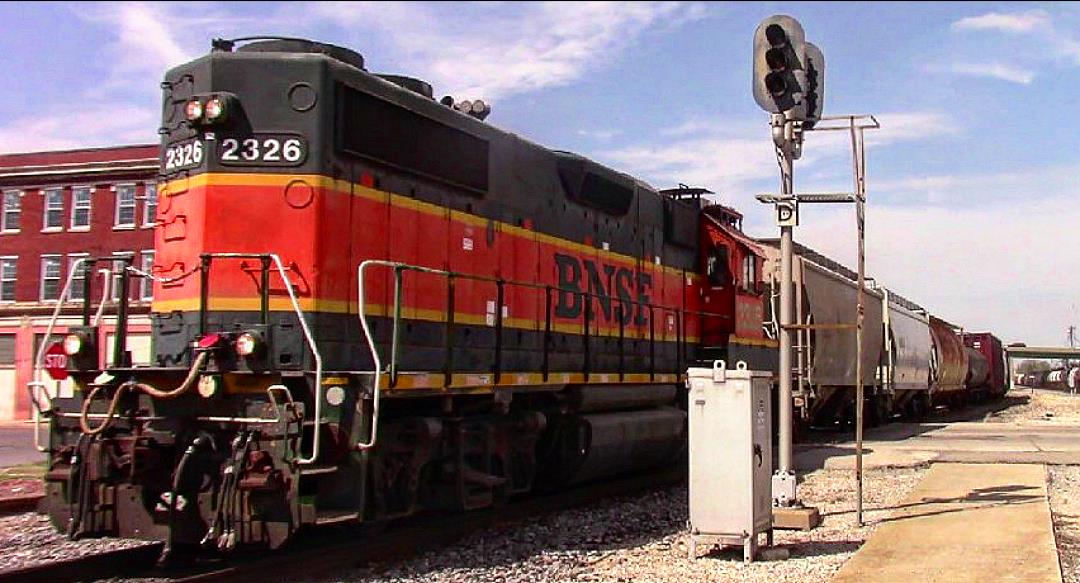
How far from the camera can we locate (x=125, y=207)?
37.0 meters

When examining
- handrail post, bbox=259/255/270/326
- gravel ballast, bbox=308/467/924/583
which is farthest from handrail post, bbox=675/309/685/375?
handrail post, bbox=259/255/270/326

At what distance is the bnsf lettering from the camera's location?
1110cm

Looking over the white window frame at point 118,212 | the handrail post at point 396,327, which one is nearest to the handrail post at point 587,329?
the handrail post at point 396,327

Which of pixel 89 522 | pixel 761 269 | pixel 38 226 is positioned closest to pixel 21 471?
pixel 89 522

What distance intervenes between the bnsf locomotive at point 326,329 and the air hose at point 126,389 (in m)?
0.02

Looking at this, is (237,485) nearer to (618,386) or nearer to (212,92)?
(212,92)

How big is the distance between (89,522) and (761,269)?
36.9 ft

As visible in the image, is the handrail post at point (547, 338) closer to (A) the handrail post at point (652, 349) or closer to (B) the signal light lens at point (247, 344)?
(A) the handrail post at point (652, 349)

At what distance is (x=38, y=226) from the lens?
3788 centimetres

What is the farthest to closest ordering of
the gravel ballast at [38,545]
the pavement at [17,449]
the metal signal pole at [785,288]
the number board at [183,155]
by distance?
the pavement at [17,449], the metal signal pole at [785,288], the gravel ballast at [38,545], the number board at [183,155]

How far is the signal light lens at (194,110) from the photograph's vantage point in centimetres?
771

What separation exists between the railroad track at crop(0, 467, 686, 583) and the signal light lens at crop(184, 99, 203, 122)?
133 inches

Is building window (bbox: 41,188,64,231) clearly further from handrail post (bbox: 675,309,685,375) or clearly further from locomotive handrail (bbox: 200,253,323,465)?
locomotive handrail (bbox: 200,253,323,465)

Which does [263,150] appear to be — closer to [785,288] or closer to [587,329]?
[587,329]
